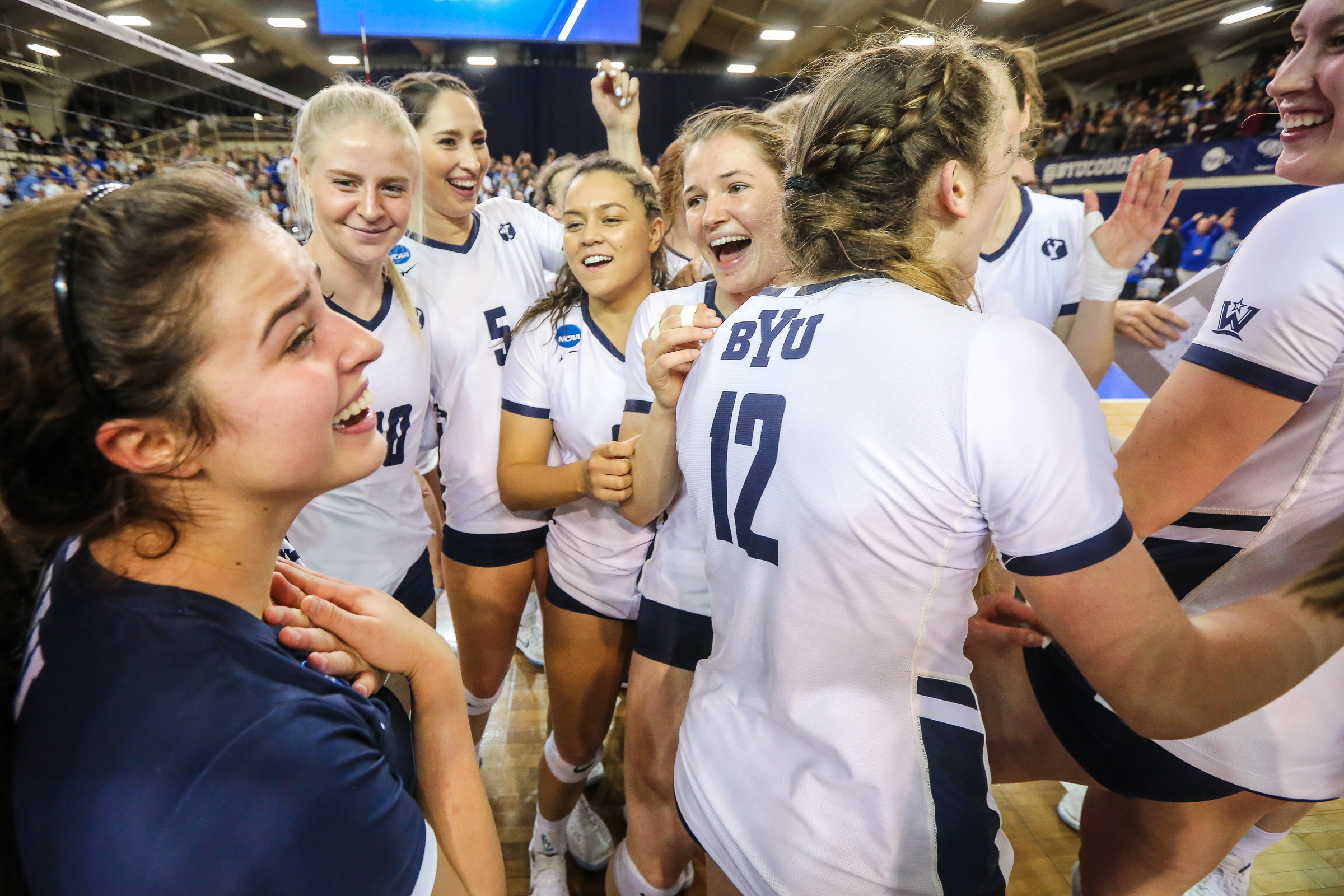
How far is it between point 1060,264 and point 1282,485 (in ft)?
5.63

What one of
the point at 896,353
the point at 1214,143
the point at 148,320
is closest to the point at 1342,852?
the point at 896,353

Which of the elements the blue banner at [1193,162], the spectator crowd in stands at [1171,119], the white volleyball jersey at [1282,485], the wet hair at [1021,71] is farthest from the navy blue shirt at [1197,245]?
the white volleyball jersey at [1282,485]

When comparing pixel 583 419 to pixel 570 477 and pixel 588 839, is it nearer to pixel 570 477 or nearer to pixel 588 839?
pixel 570 477

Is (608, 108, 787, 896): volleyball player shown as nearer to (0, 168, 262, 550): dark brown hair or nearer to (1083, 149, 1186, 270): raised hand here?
(0, 168, 262, 550): dark brown hair

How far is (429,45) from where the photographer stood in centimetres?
1481

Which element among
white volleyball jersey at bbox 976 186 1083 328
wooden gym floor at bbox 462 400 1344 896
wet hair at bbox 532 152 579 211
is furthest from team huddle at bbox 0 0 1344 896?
wet hair at bbox 532 152 579 211

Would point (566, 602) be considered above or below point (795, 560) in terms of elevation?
below

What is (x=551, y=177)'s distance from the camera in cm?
326

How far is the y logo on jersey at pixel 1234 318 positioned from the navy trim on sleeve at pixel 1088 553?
480 millimetres

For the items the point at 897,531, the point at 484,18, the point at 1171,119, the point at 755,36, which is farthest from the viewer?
the point at 755,36

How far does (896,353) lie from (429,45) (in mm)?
17038

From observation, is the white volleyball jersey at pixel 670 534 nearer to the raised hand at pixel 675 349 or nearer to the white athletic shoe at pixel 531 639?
the raised hand at pixel 675 349

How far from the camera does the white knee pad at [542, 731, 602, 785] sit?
215 centimetres

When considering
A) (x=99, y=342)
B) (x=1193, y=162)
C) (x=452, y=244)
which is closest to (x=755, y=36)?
(x=1193, y=162)
